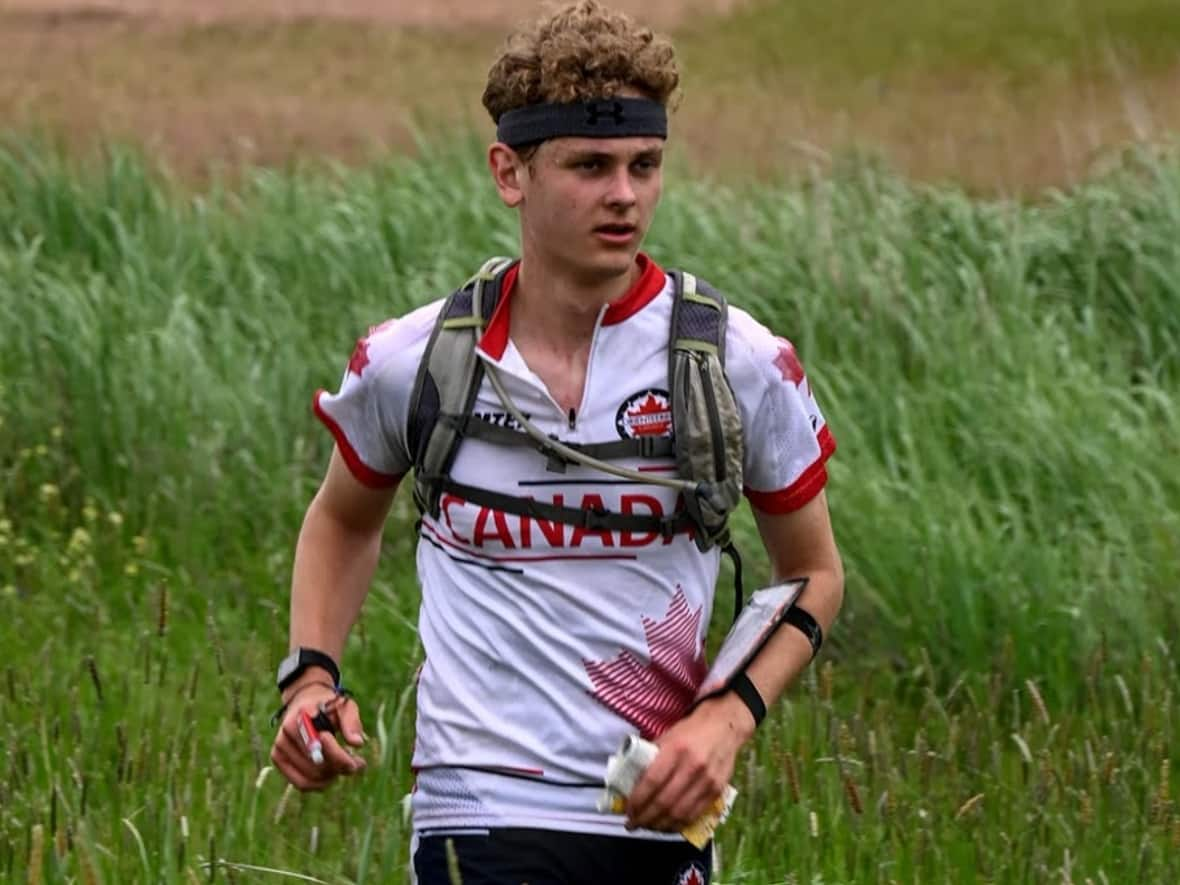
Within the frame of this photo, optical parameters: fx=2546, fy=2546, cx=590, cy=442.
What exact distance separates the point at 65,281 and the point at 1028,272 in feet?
11.3

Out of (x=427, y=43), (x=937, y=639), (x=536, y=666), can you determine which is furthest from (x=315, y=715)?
(x=427, y=43)

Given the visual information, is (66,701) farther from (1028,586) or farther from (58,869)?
(1028,586)

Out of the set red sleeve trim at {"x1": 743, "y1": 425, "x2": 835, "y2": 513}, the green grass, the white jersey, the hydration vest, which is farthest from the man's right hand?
the green grass

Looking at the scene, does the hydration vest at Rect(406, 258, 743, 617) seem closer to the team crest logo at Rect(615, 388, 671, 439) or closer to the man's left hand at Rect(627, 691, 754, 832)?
the team crest logo at Rect(615, 388, 671, 439)

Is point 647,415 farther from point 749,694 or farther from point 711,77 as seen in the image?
point 711,77

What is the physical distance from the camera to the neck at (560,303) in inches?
142

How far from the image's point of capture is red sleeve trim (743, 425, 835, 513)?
12.0ft

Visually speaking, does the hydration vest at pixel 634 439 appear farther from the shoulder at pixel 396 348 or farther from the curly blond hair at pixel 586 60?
the curly blond hair at pixel 586 60

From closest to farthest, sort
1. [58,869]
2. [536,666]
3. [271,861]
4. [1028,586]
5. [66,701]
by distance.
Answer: [536,666], [58,869], [271,861], [66,701], [1028,586]

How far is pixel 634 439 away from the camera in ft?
11.6

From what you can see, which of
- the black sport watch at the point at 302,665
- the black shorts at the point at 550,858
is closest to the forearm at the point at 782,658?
the black shorts at the point at 550,858

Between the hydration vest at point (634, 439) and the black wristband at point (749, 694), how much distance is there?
216 mm

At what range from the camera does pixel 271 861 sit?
15.3 ft

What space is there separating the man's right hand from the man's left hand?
40cm
